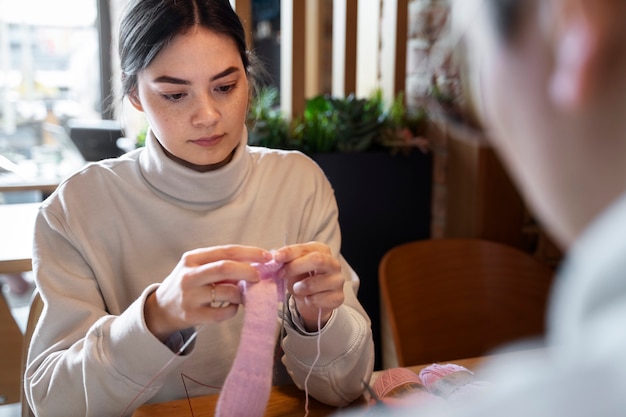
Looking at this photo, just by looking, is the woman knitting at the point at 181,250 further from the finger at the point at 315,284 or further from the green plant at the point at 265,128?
the green plant at the point at 265,128

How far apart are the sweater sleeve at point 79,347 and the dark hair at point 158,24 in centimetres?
31

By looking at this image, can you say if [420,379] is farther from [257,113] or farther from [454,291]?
[257,113]

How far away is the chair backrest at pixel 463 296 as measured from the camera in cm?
176

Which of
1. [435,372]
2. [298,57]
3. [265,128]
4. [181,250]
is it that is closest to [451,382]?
[435,372]

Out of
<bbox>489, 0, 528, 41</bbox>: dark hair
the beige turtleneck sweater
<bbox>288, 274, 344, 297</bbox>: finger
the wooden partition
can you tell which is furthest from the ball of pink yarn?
the wooden partition

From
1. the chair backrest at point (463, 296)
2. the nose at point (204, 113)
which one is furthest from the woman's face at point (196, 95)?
the chair backrest at point (463, 296)

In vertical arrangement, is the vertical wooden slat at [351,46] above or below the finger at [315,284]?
above

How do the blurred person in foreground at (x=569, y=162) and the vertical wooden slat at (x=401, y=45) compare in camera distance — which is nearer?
the blurred person in foreground at (x=569, y=162)

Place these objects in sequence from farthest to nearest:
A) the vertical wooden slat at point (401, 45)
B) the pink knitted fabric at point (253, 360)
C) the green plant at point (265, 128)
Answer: the vertical wooden slat at point (401, 45) < the green plant at point (265, 128) < the pink knitted fabric at point (253, 360)

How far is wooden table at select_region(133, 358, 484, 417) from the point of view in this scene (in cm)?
100

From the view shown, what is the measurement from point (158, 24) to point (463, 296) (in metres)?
1.10

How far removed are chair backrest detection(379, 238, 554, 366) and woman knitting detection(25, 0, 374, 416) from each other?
48 centimetres

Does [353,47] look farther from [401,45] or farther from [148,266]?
[148,266]

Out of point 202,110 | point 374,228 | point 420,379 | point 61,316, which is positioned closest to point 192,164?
point 202,110
